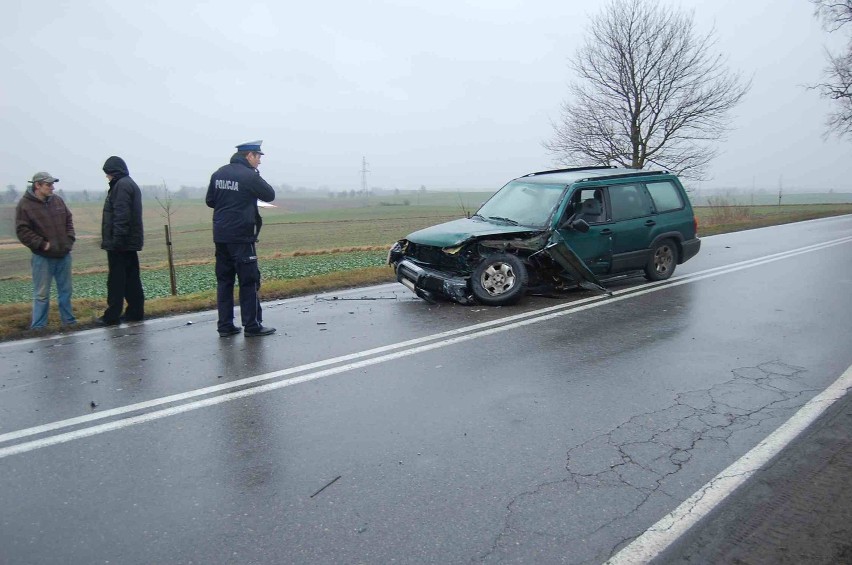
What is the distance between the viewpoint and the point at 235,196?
7.16 meters

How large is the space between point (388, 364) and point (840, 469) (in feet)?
11.4

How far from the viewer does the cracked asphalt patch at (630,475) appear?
10.1ft

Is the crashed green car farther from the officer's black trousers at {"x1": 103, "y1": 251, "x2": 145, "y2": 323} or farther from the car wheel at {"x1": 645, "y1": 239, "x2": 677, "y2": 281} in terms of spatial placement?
the officer's black trousers at {"x1": 103, "y1": 251, "x2": 145, "y2": 323}

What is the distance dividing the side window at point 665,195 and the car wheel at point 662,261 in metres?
0.56

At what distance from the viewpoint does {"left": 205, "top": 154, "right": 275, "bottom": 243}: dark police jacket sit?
7.14m

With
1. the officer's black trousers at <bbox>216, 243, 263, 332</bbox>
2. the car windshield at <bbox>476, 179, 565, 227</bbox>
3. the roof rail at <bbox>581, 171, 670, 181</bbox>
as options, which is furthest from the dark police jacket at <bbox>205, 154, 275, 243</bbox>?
the roof rail at <bbox>581, 171, 670, 181</bbox>

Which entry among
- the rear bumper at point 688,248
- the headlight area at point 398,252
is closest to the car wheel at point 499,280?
the headlight area at point 398,252

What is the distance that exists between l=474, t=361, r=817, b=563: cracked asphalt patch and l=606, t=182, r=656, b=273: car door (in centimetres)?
460

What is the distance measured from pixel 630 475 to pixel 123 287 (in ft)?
22.2

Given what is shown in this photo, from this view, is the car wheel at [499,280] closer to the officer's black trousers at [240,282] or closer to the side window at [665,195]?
the officer's black trousers at [240,282]

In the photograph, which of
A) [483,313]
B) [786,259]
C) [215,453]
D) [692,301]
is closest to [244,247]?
[483,313]

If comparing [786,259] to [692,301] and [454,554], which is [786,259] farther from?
[454,554]

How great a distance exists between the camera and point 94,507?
11.3ft

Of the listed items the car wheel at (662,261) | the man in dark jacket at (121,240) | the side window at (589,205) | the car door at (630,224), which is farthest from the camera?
the car wheel at (662,261)
